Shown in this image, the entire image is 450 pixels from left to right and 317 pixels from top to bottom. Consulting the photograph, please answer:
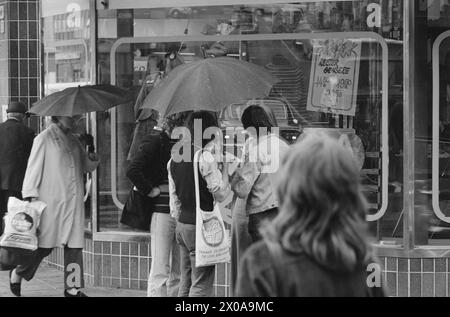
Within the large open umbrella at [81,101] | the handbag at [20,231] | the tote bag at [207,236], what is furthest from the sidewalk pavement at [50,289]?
the tote bag at [207,236]

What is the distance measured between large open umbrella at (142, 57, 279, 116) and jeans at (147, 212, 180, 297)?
3.19 ft

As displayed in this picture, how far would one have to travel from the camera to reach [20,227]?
Result: 7922 mm

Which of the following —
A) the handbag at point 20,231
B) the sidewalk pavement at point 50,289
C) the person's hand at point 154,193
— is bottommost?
the sidewalk pavement at point 50,289

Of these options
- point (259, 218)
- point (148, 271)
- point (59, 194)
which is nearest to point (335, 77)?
point (259, 218)

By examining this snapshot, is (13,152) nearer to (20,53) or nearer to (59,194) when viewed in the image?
(59,194)

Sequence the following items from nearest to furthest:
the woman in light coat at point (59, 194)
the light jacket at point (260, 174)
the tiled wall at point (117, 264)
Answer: the light jacket at point (260, 174) < the woman in light coat at point (59, 194) < the tiled wall at point (117, 264)

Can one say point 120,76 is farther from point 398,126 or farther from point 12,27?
point 12,27

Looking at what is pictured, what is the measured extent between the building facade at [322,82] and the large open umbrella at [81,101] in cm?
100

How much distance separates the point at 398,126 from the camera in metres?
8.34

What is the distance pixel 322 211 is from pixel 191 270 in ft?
14.4

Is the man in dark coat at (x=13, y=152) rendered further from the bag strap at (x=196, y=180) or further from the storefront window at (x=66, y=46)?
the bag strap at (x=196, y=180)

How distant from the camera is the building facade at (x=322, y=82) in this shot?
828 centimetres

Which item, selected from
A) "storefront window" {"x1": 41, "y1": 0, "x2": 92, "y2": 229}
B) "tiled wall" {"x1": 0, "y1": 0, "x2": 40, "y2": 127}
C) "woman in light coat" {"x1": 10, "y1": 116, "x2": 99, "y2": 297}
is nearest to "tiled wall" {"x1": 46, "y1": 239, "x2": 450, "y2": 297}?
"storefront window" {"x1": 41, "y1": 0, "x2": 92, "y2": 229}
